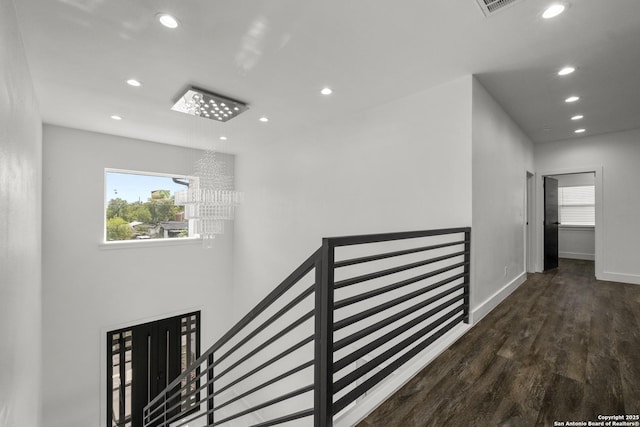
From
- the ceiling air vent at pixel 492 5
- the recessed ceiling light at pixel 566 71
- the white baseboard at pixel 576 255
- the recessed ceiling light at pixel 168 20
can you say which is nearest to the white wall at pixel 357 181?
the recessed ceiling light at pixel 566 71

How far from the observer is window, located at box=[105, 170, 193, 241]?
17.1 ft

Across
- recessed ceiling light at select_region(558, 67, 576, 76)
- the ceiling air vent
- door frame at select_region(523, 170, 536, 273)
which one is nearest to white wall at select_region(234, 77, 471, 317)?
recessed ceiling light at select_region(558, 67, 576, 76)

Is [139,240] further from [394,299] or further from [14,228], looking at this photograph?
[394,299]

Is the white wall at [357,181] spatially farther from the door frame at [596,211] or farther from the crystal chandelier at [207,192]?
the door frame at [596,211]

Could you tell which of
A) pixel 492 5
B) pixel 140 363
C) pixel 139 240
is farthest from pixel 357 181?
pixel 140 363

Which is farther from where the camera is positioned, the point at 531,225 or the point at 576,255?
the point at 576,255

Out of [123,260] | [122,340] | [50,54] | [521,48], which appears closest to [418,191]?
[521,48]

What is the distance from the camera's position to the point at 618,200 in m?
4.71

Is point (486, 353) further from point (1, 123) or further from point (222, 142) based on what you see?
point (222, 142)

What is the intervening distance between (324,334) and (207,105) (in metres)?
3.22

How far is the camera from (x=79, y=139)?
4.71 m

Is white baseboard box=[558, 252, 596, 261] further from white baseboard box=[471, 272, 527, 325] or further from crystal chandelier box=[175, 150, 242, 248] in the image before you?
crystal chandelier box=[175, 150, 242, 248]

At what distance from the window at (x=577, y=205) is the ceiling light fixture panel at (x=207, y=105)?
8443 millimetres

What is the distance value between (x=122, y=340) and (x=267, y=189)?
12.4 ft
